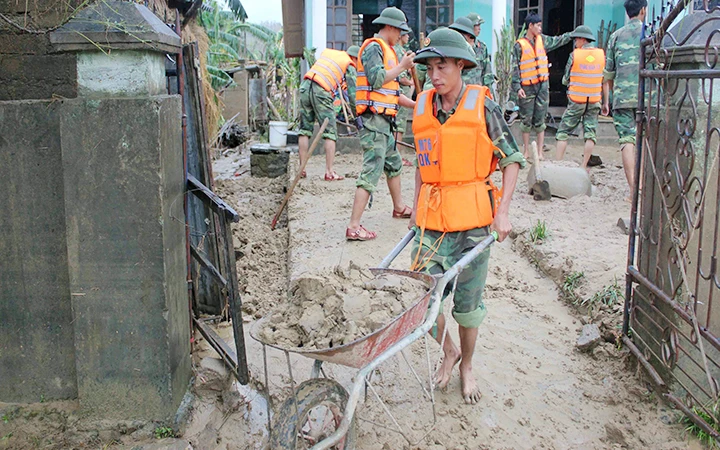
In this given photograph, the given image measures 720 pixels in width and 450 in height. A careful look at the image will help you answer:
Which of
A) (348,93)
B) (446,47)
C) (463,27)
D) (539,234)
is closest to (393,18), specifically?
(463,27)

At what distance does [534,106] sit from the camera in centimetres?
1058

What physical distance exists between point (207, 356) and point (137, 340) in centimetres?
85

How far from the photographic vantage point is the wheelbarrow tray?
269 cm

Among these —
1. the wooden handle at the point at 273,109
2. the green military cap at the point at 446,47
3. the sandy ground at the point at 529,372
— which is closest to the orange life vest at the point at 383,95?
the sandy ground at the point at 529,372

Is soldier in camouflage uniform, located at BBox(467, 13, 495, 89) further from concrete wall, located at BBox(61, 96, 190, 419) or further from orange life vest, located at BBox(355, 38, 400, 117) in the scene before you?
concrete wall, located at BBox(61, 96, 190, 419)

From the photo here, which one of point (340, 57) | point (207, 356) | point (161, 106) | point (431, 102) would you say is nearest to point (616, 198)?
point (340, 57)

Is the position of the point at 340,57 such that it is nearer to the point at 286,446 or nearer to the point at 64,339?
the point at 64,339

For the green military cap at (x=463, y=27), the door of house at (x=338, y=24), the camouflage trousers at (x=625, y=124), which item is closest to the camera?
the camouflage trousers at (x=625, y=124)

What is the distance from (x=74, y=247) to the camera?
322 centimetres

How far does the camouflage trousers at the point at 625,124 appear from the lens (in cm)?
731

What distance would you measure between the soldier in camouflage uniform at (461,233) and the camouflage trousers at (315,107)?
5197 mm

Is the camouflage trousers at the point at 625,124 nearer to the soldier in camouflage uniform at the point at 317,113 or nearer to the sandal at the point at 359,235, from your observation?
the sandal at the point at 359,235

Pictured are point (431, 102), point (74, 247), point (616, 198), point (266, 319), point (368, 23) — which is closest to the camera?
point (266, 319)

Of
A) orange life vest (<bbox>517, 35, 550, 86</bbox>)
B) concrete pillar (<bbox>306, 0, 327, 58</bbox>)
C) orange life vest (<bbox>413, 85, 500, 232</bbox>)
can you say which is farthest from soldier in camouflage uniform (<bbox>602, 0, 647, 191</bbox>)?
concrete pillar (<bbox>306, 0, 327, 58</bbox>)
